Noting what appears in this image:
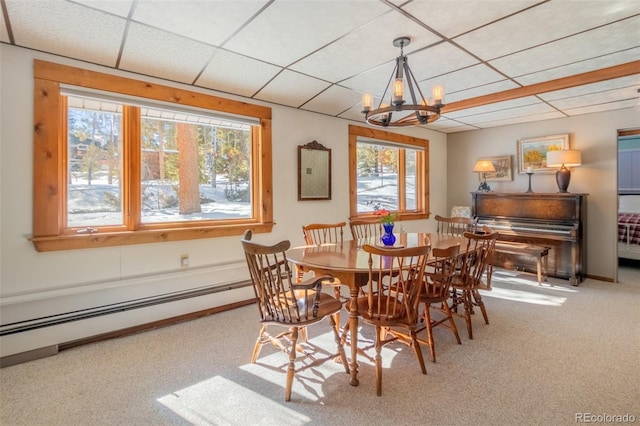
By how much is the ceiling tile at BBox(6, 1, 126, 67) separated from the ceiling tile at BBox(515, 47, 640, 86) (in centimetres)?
359

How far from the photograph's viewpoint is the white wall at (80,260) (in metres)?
2.30

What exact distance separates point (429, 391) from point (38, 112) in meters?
3.35

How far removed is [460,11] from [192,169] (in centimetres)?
268

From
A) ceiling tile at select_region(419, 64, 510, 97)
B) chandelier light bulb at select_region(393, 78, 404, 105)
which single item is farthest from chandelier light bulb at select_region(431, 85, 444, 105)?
ceiling tile at select_region(419, 64, 510, 97)

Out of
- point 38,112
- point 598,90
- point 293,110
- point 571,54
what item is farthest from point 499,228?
point 38,112

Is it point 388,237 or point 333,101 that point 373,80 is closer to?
point 333,101

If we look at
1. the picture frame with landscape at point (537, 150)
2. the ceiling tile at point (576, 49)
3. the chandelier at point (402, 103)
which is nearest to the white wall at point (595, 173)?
the picture frame with landscape at point (537, 150)

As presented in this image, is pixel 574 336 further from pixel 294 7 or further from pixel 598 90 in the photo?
pixel 294 7

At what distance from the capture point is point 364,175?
193 inches

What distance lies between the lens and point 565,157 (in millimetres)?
4309

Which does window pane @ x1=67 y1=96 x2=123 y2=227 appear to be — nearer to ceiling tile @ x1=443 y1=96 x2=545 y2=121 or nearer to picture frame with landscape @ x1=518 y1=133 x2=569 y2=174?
ceiling tile @ x1=443 y1=96 x2=545 y2=121

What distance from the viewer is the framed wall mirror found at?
3998 mm

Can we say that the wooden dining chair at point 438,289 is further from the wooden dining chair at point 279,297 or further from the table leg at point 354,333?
the wooden dining chair at point 279,297

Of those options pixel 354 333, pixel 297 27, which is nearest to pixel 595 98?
pixel 297 27
